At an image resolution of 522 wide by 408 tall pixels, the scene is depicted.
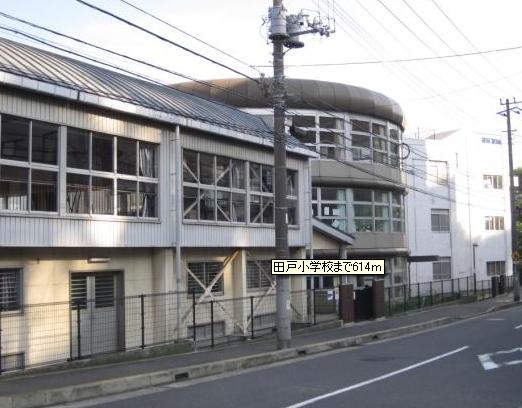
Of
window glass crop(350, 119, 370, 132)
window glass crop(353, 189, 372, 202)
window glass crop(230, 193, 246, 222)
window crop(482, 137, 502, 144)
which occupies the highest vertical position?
window crop(482, 137, 502, 144)

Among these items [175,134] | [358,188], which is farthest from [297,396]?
[358,188]

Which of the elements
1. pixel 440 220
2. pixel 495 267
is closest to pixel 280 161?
pixel 440 220

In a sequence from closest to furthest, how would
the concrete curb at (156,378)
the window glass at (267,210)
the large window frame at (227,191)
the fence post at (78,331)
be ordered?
the concrete curb at (156,378) → the fence post at (78,331) → the large window frame at (227,191) → the window glass at (267,210)

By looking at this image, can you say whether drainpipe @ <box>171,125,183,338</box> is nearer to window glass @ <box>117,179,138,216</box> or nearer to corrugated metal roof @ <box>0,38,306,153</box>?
corrugated metal roof @ <box>0,38,306,153</box>

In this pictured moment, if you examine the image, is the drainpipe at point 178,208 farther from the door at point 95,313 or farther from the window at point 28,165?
the window at point 28,165

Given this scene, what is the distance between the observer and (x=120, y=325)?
16609 millimetres

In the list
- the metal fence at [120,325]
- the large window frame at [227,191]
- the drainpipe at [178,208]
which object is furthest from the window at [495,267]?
the drainpipe at [178,208]

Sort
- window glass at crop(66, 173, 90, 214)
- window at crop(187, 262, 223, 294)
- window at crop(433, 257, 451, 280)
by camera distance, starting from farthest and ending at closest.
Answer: window at crop(433, 257, 451, 280) → window at crop(187, 262, 223, 294) → window glass at crop(66, 173, 90, 214)

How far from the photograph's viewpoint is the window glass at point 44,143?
14.5 metres

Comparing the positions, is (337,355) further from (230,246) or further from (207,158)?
(207,158)

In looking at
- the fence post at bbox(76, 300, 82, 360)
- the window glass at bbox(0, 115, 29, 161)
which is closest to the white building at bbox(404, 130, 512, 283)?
the fence post at bbox(76, 300, 82, 360)

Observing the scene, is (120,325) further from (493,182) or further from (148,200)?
(493,182)

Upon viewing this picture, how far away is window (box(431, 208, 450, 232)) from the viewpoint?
49500 millimetres

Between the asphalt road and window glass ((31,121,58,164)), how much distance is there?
581cm
